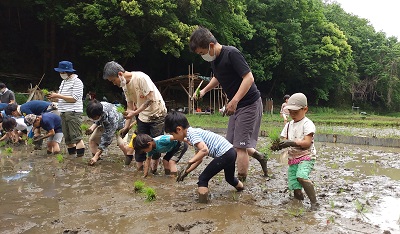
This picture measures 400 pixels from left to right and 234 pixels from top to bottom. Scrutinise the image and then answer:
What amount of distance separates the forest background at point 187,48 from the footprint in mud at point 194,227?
1734 cm

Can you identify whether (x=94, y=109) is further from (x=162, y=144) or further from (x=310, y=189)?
(x=310, y=189)

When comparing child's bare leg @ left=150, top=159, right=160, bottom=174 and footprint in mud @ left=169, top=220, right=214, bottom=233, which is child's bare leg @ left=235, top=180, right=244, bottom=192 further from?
child's bare leg @ left=150, top=159, right=160, bottom=174

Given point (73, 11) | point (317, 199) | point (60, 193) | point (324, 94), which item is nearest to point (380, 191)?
point (317, 199)

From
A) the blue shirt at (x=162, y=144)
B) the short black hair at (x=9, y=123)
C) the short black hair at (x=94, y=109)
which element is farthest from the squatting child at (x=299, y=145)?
the short black hair at (x=9, y=123)

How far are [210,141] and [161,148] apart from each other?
1.11 metres

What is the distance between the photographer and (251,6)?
31828 millimetres

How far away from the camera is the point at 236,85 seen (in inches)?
165

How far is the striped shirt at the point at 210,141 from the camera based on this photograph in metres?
3.70

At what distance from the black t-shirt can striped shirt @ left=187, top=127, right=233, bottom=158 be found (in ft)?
2.07

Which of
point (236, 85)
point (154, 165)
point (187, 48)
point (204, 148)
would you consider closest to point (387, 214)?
point (204, 148)

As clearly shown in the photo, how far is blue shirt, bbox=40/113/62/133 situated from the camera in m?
6.76

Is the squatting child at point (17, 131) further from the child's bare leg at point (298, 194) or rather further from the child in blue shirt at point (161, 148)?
the child's bare leg at point (298, 194)

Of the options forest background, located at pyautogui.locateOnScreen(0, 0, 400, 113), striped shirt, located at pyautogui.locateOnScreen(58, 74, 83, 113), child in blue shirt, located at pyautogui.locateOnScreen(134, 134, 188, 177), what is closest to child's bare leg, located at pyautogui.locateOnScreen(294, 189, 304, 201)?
child in blue shirt, located at pyautogui.locateOnScreen(134, 134, 188, 177)

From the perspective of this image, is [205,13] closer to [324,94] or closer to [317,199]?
[324,94]
